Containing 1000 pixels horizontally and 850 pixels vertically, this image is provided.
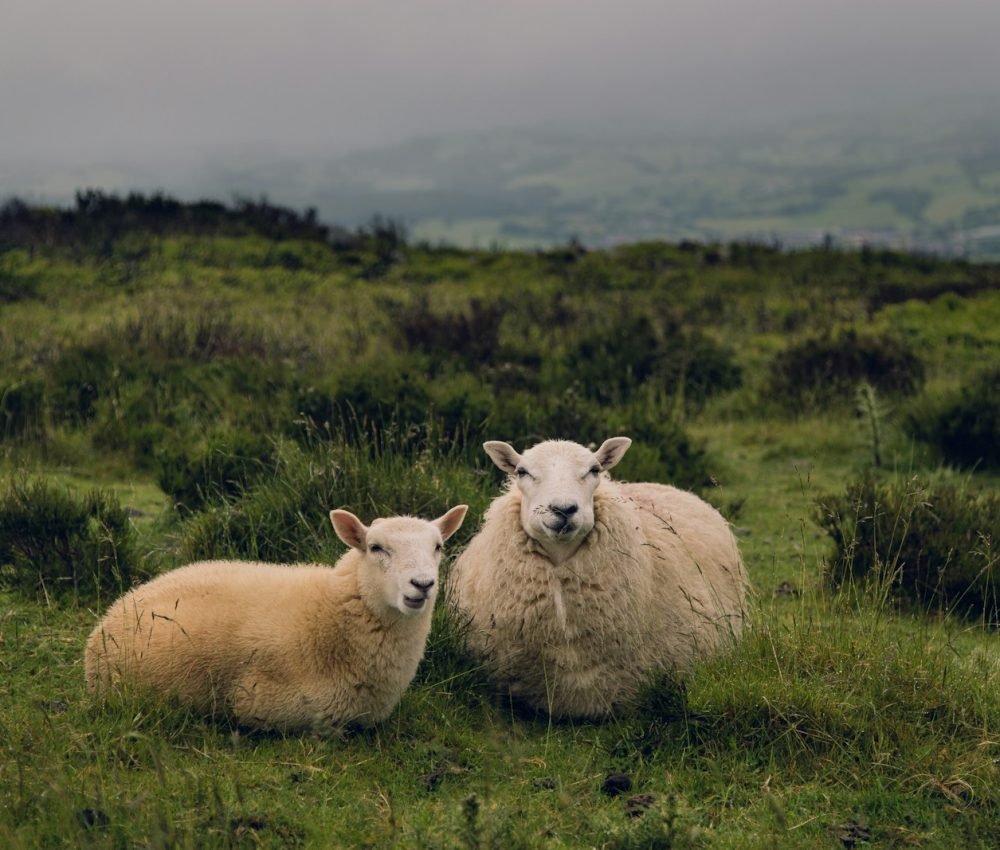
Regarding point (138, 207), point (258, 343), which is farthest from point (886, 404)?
point (138, 207)

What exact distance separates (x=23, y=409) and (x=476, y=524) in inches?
229

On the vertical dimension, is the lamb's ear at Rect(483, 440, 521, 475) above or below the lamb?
above

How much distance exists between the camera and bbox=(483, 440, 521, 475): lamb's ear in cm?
567

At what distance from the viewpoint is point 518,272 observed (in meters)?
→ 23.5

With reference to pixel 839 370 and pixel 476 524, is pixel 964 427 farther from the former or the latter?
pixel 476 524

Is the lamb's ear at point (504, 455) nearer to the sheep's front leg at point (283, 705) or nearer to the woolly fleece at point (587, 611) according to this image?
the woolly fleece at point (587, 611)

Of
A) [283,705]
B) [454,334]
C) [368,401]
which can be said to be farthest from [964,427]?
[283,705]

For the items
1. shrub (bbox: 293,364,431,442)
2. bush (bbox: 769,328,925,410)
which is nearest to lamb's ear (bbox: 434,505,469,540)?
shrub (bbox: 293,364,431,442)

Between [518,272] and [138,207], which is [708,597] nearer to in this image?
[518,272]

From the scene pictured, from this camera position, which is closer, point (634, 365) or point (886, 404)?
point (886, 404)

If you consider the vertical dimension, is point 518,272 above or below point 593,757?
above

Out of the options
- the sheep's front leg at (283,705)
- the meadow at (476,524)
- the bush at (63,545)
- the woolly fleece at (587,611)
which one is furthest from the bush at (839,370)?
the sheep's front leg at (283,705)

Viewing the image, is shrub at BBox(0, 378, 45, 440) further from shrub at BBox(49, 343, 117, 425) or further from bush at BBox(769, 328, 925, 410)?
bush at BBox(769, 328, 925, 410)

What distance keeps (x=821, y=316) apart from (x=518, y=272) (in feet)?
24.1
